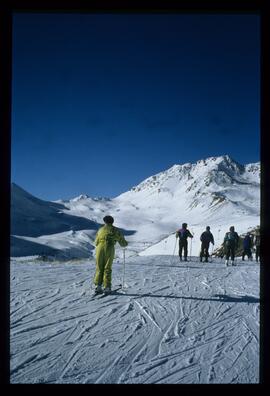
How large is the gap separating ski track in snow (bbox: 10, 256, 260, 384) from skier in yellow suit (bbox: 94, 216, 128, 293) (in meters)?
0.36

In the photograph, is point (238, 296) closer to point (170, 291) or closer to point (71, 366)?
point (170, 291)

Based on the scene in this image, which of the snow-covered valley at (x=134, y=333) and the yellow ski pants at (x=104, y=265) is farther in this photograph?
the yellow ski pants at (x=104, y=265)

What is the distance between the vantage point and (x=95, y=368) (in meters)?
4.30

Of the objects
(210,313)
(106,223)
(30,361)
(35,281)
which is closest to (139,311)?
(210,313)

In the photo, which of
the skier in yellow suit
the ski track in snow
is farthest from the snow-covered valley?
the skier in yellow suit

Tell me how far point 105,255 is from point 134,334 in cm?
298

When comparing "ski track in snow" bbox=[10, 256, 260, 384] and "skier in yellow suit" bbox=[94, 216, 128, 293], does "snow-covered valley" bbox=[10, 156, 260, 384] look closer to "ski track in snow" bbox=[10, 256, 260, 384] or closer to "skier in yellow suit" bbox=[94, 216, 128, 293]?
"ski track in snow" bbox=[10, 256, 260, 384]

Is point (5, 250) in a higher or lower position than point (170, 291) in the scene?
higher

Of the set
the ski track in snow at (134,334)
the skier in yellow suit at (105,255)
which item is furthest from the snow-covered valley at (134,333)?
the skier in yellow suit at (105,255)

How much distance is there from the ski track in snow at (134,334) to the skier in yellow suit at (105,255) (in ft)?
1.17

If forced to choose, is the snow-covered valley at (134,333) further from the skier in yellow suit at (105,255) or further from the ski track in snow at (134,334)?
the skier in yellow suit at (105,255)

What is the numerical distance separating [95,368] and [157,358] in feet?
2.60

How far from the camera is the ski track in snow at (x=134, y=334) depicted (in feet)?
13.8

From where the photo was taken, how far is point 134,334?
18.4 feet
